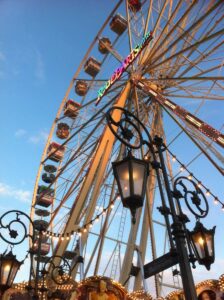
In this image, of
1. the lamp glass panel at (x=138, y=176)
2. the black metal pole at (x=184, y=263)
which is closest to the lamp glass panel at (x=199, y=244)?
the black metal pole at (x=184, y=263)

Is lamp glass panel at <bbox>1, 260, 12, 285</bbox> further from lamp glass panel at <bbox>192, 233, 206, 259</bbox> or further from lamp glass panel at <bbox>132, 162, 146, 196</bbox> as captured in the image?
lamp glass panel at <bbox>132, 162, 146, 196</bbox>

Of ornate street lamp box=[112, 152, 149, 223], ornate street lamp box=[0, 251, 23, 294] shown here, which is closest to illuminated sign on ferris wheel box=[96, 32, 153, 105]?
ornate street lamp box=[0, 251, 23, 294]

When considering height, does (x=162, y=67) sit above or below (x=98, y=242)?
above

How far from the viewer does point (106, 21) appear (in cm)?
1662

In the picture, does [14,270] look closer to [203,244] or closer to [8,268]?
[8,268]

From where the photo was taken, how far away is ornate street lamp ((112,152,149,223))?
2.88 meters

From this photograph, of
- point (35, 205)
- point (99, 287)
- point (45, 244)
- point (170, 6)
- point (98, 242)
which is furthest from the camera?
point (45, 244)

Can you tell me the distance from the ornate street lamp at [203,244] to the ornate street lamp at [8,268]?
2751 mm

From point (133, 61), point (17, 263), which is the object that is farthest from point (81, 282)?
point (133, 61)

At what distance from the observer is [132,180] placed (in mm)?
2926

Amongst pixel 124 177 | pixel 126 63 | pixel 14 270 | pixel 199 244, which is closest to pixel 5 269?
pixel 14 270

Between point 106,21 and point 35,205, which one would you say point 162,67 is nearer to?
point 106,21

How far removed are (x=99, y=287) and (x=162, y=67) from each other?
27.3 feet

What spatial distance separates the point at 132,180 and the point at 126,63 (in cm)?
1120
